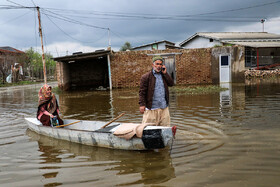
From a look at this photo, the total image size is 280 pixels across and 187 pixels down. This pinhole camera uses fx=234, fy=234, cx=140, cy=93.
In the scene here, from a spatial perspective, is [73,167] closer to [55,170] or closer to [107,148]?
[55,170]

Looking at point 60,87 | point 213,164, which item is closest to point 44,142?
point 213,164

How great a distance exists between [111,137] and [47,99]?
259 centimetres

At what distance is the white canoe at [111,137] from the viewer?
160 inches

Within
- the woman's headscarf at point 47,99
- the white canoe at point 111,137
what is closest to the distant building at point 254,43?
the woman's headscarf at point 47,99

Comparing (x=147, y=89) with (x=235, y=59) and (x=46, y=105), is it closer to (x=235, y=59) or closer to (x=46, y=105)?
(x=46, y=105)

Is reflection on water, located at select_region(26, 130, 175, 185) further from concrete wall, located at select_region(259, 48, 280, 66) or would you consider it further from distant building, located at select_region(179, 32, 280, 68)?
concrete wall, located at select_region(259, 48, 280, 66)

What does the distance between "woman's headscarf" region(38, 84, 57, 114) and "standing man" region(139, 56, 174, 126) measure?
2888mm

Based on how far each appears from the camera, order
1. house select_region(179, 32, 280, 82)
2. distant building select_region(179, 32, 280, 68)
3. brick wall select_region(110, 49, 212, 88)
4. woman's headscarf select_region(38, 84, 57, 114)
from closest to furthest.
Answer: woman's headscarf select_region(38, 84, 57, 114), house select_region(179, 32, 280, 82), brick wall select_region(110, 49, 212, 88), distant building select_region(179, 32, 280, 68)

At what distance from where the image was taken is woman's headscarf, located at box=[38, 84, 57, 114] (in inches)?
240

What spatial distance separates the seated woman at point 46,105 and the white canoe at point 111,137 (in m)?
0.28

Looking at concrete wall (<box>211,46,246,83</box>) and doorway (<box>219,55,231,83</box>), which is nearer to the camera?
concrete wall (<box>211,46,246,83</box>)

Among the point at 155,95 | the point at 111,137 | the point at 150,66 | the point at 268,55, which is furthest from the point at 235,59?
the point at 111,137

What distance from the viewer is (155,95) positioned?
455 centimetres

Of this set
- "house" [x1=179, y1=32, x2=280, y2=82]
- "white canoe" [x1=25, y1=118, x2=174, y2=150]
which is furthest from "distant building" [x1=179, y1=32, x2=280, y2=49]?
"white canoe" [x1=25, y1=118, x2=174, y2=150]
